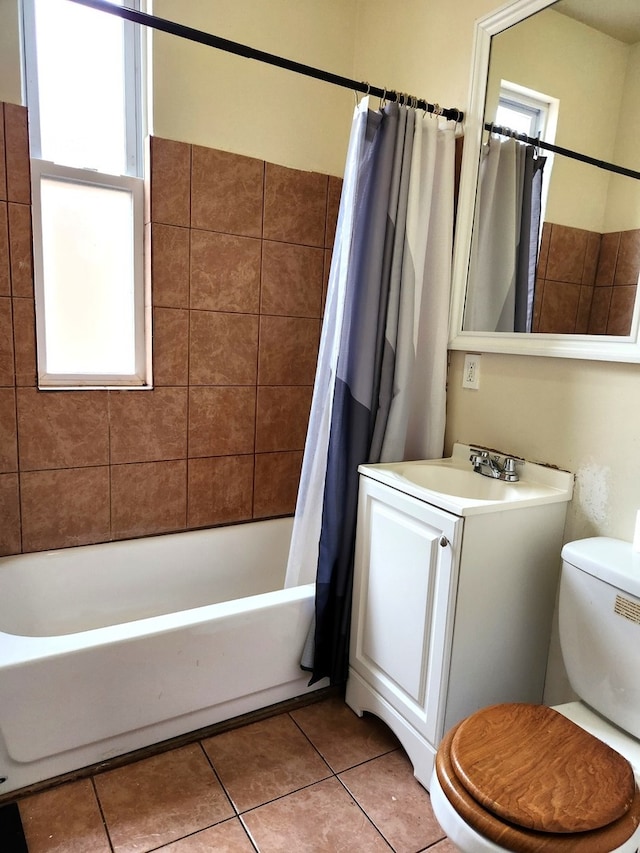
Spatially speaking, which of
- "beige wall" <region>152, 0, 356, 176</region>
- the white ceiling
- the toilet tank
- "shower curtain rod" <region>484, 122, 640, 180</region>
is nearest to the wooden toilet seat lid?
the toilet tank

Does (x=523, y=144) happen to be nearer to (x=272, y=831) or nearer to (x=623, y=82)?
(x=623, y=82)

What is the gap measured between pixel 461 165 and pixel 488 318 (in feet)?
1.77

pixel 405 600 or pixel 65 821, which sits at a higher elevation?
pixel 405 600

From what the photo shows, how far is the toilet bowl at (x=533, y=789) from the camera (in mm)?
939

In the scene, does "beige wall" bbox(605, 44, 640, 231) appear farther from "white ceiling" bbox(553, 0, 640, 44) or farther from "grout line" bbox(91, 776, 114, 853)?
"grout line" bbox(91, 776, 114, 853)

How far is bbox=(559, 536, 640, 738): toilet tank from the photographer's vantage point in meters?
1.20

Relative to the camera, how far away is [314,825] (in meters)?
1.43

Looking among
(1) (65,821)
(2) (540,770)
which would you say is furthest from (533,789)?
(1) (65,821)

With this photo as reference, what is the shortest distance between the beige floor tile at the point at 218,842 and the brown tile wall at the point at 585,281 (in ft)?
5.20

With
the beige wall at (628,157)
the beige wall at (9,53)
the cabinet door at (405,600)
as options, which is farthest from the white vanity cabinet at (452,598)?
the beige wall at (9,53)

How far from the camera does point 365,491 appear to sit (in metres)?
1.76

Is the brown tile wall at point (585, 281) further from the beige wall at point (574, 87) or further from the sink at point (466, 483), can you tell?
the sink at point (466, 483)

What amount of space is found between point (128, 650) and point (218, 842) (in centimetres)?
52

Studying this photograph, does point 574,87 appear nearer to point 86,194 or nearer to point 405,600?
point 405,600
